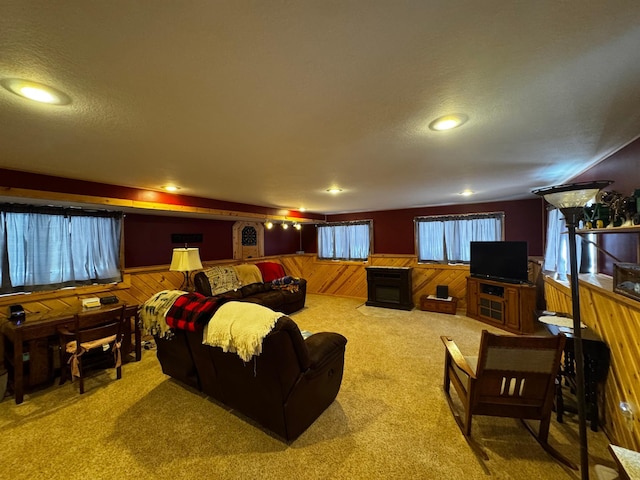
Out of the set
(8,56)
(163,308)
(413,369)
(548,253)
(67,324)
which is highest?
(8,56)

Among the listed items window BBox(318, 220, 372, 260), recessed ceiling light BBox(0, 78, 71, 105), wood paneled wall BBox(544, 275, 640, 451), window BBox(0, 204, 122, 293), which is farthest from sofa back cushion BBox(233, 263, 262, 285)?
wood paneled wall BBox(544, 275, 640, 451)

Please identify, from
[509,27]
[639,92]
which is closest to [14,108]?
[509,27]

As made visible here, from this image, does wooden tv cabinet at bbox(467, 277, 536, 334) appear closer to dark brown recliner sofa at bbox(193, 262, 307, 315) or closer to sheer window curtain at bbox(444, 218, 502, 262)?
sheer window curtain at bbox(444, 218, 502, 262)

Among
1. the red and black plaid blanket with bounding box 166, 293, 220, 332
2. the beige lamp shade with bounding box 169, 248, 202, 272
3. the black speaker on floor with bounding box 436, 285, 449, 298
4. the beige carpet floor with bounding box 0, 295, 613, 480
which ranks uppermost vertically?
→ the beige lamp shade with bounding box 169, 248, 202, 272

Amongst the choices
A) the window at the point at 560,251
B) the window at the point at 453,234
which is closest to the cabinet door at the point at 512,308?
the window at the point at 560,251

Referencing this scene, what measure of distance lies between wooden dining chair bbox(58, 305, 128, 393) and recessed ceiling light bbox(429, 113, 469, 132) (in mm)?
3514

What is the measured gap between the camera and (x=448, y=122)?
1.62m

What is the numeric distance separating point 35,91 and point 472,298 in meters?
5.95

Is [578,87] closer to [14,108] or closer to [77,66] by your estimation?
[77,66]

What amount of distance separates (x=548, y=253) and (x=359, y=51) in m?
5.01

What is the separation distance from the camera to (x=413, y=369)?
3.01 meters

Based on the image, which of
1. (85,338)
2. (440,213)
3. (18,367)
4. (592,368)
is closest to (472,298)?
(440,213)

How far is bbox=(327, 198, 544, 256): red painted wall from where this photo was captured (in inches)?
193

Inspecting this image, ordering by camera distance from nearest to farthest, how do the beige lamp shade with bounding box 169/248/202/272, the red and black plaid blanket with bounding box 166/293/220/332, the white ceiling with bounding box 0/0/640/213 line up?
the white ceiling with bounding box 0/0/640/213 → the red and black plaid blanket with bounding box 166/293/220/332 → the beige lamp shade with bounding box 169/248/202/272
